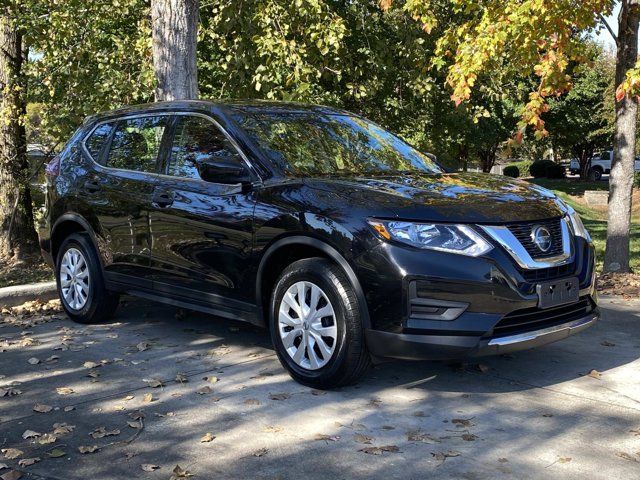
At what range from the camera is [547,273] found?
192 inches

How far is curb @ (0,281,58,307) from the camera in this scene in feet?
25.9

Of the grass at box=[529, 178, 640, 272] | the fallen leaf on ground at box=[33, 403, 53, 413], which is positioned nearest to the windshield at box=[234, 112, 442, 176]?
the fallen leaf on ground at box=[33, 403, 53, 413]

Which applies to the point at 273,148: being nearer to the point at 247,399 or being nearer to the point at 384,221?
the point at 384,221

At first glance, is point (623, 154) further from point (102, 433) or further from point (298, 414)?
point (102, 433)

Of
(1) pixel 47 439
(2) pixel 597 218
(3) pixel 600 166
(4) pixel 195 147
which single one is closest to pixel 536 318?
(4) pixel 195 147

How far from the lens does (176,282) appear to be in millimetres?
6027

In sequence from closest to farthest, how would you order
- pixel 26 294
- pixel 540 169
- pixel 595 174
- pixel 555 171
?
pixel 26 294 < pixel 595 174 < pixel 555 171 < pixel 540 169

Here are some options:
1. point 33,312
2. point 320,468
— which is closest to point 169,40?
Answer: point 33,312

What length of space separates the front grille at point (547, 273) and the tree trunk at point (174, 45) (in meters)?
5.44

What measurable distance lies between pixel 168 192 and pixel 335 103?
25.8ft

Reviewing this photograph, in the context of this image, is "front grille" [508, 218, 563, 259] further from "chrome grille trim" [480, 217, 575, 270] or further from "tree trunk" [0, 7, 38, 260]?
"tree trunk" [0, 7, 38, 260]

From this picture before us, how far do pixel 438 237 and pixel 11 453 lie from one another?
99.8 inches

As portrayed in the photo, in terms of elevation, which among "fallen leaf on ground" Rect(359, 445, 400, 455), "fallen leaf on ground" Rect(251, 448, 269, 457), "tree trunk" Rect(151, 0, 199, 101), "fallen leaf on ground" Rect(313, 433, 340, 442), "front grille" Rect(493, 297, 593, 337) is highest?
"tree trunk" Rect(151, 0, 199, 101)

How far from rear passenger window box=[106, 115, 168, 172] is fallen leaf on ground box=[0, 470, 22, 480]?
2950mm
